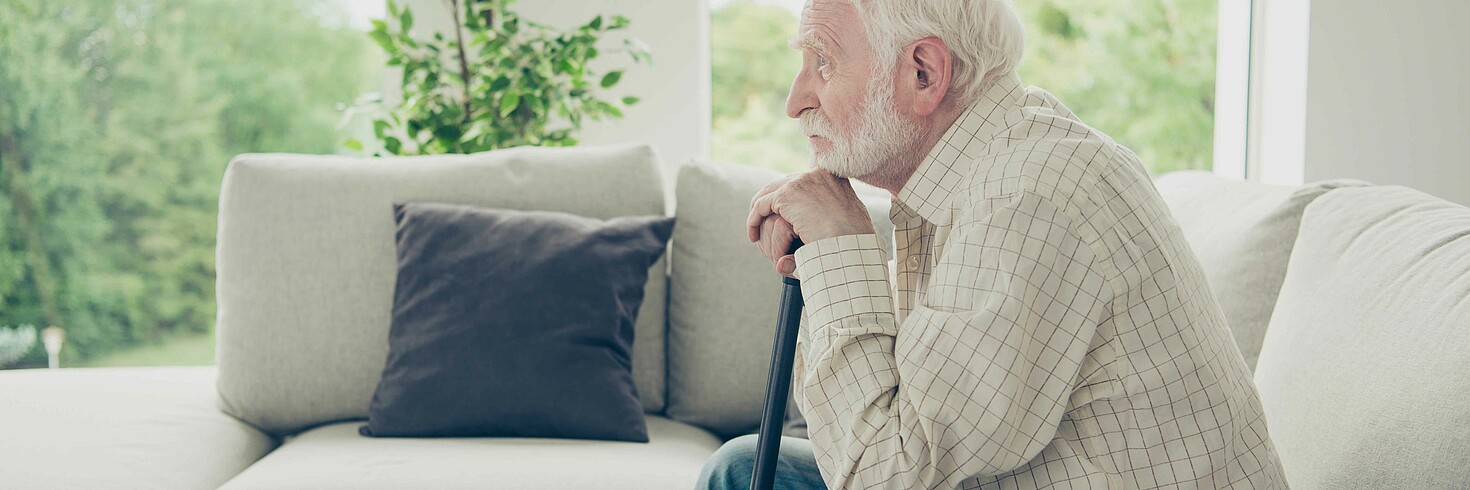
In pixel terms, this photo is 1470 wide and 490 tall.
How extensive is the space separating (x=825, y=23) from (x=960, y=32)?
0.51ft

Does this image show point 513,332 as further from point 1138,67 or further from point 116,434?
point 1138,67

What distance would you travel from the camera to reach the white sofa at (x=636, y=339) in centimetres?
117

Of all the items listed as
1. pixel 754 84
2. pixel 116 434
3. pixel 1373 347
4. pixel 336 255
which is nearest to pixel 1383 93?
pixel 1373 347

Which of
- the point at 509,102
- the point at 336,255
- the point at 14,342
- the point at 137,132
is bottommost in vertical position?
the point at 14,342

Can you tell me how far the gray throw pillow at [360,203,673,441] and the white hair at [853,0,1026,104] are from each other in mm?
834

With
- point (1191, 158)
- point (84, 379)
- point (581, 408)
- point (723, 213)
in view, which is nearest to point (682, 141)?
point (723, 213)

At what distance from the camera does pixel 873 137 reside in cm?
117

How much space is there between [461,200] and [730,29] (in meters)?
3.23

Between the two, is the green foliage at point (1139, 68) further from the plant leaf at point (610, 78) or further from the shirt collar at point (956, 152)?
the shirt collar at point (956, 152)

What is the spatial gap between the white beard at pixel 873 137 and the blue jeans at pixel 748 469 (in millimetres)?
378

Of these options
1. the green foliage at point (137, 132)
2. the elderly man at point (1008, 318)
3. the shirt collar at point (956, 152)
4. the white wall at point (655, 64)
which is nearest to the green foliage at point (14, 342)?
the green foliage at point (137, 132)

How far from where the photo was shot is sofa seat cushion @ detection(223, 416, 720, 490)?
157 cm

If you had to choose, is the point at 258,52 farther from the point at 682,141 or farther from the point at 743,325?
the point at 743,325

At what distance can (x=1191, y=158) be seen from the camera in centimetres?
552
